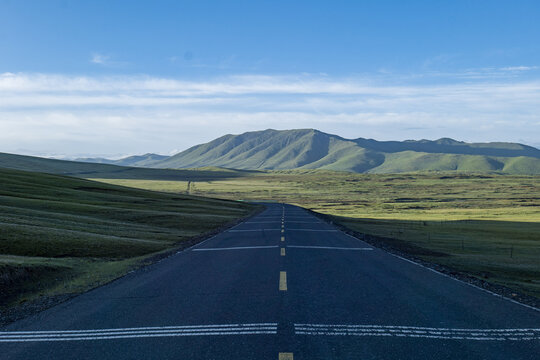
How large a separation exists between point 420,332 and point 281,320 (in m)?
2.72

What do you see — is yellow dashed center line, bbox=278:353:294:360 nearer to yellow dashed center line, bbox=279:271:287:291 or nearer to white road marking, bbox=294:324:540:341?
white road marking, bbox=294:324:540:341

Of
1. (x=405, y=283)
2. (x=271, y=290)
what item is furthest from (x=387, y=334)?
(x=405, y=283)

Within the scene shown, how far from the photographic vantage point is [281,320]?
8.98 meters

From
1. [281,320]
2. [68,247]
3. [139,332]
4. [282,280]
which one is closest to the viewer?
[139,332]

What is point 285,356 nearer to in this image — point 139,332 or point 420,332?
point 420,332

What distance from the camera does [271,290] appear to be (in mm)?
11844

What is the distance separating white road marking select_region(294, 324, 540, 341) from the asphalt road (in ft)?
0.06

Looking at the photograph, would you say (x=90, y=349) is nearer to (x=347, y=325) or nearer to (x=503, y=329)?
(x=347, y=325)

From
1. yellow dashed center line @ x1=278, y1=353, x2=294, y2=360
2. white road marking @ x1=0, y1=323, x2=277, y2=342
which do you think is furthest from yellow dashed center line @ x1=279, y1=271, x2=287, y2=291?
yellow dashed center line @ x1=278, y1=353, x2=294, y2=360

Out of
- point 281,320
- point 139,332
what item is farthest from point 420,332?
point 139,332

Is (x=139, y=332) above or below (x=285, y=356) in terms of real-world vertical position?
below

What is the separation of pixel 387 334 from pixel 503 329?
2.44 metres

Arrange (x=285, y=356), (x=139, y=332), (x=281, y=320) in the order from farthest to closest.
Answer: (x=281, y=320), (x=139, y=332), (x=285, y=356)

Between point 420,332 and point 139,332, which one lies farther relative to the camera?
point 139,332
